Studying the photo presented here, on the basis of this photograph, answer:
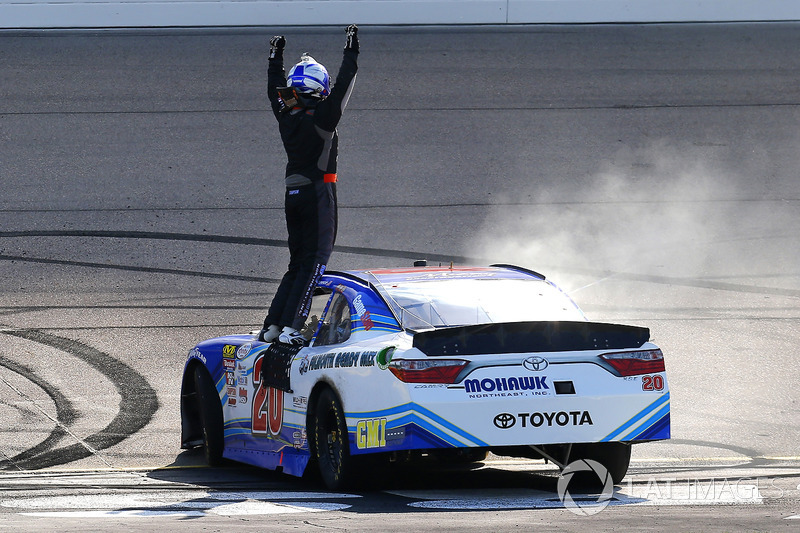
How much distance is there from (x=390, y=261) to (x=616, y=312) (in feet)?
8.03

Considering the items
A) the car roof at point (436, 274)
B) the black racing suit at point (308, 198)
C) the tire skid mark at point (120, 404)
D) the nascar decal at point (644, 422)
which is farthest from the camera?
the tire skid mark at point (120, 404)

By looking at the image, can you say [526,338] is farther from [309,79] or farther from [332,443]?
[309,79]

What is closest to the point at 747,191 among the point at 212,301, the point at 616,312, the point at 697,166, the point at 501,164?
the point at 697,166

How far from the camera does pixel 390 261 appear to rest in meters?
13.5

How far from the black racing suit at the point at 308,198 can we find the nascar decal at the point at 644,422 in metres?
2.22

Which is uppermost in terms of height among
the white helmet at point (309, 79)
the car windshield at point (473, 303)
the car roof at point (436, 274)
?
→ the white helmet at point (309, 79)

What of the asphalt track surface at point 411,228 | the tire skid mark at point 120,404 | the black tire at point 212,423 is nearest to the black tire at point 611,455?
the asphalt track surface at point 411,228

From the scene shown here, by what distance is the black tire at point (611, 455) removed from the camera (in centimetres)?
692

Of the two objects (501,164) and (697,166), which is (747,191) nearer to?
(697,166)

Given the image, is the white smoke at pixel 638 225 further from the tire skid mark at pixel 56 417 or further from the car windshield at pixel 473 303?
the car windshield at pixel 473 303

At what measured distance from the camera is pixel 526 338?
658 centimetres

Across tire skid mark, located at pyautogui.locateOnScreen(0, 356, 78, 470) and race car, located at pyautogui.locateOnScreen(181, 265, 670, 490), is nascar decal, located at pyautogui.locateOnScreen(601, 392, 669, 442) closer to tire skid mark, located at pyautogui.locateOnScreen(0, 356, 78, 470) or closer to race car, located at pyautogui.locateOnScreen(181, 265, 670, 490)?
race car, located at pyautogui.locateOnScreen(181, 265, 670, 490)

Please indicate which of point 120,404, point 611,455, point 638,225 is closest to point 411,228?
point 638,225

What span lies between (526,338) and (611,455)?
876 mm
